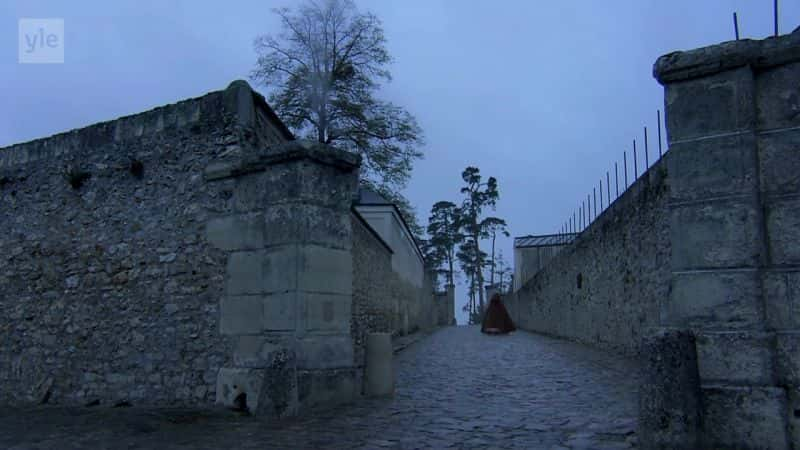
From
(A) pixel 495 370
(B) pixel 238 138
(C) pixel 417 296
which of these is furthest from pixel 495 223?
(B) pixel 238 138

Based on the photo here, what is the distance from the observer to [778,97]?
380cm

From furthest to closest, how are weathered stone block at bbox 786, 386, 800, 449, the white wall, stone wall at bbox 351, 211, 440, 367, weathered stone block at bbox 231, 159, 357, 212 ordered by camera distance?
1. the white wall
2. stone wall at bbox 351, 211, 440, 367
3. weathered stone block at bbox 231, 159, 357, 212
4. weathered stone block at bbox 786, 386, 800, 449

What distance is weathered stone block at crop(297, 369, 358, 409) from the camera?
5.93 metres

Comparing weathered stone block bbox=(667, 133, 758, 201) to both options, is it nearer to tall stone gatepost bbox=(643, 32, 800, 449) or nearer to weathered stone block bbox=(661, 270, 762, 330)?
tall stone gatepost bbox=(643, 32, 800, 449)

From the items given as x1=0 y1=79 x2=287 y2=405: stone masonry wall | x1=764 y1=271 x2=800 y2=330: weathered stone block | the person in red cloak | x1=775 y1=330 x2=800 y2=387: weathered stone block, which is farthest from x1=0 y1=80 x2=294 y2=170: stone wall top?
the person in red cloak

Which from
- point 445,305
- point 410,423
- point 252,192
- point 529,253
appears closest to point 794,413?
point 410,423

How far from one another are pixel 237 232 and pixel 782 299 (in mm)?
5071

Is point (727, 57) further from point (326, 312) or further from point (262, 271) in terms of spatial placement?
point (262, 271)

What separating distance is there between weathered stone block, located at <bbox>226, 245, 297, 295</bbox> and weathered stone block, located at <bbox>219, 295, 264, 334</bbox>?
0.09 meters

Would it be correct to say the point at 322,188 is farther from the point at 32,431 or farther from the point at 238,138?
the point at 32,431

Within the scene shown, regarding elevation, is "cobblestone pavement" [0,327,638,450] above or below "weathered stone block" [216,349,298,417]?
below

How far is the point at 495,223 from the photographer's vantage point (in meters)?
48.2

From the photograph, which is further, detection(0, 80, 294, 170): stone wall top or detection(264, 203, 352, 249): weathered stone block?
detection(0, 80, 294, 170): stone wall top

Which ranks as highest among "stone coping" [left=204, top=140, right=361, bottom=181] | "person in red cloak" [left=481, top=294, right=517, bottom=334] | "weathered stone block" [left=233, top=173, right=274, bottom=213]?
"stone coping" [left=204, top=140, right=361, bottom=181]
